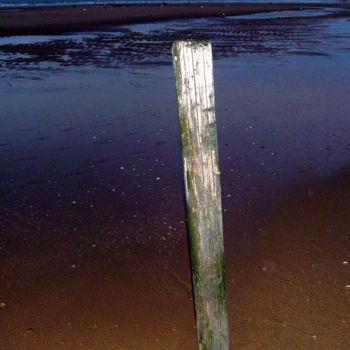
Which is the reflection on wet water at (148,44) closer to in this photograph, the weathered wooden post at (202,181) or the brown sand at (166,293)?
the brown sand at (166,293)

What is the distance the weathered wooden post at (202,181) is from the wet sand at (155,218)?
74 centimetres

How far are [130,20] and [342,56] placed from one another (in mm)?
23825

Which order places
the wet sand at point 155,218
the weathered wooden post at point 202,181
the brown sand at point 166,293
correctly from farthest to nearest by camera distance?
the wet sand at point 155,218, the brown sand at point 166,293, the weathered wooden post at point 202,181

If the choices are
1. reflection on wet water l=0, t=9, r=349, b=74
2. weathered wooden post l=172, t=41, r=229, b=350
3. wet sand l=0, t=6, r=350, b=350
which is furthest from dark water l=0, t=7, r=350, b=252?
weathered wooden post l=172, t=41, r=229, b=350

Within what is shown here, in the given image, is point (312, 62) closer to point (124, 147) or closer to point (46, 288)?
point (124, 147)

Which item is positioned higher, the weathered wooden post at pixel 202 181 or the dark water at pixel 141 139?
the weathered wooden post at pixel 202 181

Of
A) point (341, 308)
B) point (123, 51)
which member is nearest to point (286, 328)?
point (341, 308)

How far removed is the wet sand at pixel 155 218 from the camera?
405 centimetres

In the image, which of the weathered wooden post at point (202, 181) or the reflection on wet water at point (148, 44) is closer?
the weathered wooden post at point (202, 181)

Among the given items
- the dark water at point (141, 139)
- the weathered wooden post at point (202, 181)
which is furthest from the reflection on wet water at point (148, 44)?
the weathered wooden post at point (202, 181)

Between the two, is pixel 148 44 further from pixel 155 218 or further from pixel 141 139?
pixel 155 218

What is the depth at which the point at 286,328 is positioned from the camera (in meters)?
3.96

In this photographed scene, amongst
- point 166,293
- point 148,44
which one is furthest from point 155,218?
point 148,44

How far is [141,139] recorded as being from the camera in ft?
27.9
